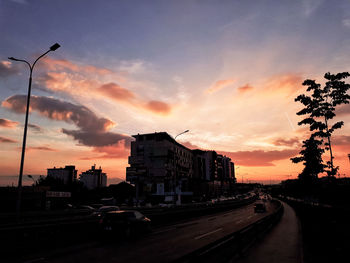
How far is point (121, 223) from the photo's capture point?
15250mm

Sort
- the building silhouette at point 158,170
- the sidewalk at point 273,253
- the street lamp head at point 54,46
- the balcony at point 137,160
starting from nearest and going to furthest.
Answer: the sidewalk at point 273,253
the street lamp head at point 54,46
the building silhouette at point 158,170
the balcony at point 137,160

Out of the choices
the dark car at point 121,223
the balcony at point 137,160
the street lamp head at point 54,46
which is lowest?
the dark car at point 121,223

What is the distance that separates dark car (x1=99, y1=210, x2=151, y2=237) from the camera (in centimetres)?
1498

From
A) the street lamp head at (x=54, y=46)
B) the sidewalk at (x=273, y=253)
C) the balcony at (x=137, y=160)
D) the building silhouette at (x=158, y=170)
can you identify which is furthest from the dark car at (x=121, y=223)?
the balcony at (x=137, y=160)

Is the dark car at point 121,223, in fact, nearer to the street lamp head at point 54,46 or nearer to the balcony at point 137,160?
the street lamp head at point 54,46

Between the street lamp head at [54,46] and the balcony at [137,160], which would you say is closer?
the street lamp head at [54,46]

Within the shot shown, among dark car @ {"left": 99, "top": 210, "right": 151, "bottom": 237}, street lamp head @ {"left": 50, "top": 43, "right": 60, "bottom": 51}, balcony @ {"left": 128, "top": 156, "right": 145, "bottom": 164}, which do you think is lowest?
dark car @ {"left": 99, "top": 210, "right": 151, "bottom": 237}

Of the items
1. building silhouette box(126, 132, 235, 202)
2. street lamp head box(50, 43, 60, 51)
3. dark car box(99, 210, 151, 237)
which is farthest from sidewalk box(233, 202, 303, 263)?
building silhouette box(126, 132, 235, 202)

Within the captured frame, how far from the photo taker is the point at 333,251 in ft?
33.5

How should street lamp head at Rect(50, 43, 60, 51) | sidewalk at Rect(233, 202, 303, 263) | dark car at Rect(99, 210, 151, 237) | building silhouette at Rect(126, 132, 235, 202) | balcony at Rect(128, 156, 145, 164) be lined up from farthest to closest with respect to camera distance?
balcony at Rect(128, 156, 145, 164) → building silhouette at Rect(126, 132, 235, 202) → street lamp head at Rect(50, 43, 60, 51) → dark car at Rect(99, 210, 151, 237) → sidewalk at Rect(233, 202, 303, 263)

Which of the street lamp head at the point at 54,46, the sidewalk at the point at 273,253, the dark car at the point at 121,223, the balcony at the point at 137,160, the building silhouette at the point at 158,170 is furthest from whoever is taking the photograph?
the balcony at the point at 137,160

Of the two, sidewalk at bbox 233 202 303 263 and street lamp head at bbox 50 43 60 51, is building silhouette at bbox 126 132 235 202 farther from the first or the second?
sidewalk at bbox 233 202 303 263

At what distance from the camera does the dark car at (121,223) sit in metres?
15.0

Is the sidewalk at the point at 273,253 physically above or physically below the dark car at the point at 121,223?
below
